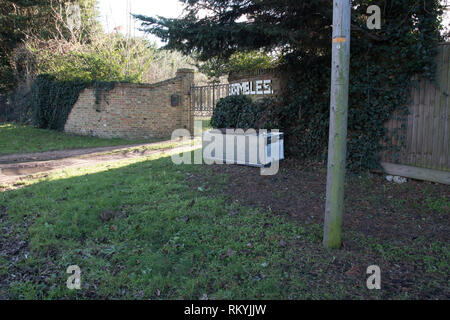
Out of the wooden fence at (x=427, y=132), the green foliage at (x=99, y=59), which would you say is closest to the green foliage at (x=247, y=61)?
the wooden fence at (x=427, y=132)

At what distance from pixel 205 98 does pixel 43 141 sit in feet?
21.3

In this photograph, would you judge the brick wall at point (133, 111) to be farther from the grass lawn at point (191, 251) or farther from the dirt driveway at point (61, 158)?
the grass lawn at point (191, 251)

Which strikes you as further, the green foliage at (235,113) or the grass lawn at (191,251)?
the green foliage at (235,113)

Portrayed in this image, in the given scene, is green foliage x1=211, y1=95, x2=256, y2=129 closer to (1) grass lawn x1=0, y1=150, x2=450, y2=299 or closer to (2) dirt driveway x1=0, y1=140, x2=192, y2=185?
(2) dirt driveway x1=0, y1=140, x2=192, y2=185

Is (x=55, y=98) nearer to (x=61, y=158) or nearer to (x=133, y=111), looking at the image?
(x=133, y=111)

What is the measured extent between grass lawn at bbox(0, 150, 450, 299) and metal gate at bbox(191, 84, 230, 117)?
22.5ft

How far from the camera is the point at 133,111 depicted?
13.6 meters

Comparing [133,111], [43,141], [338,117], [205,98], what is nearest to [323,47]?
[338,117]

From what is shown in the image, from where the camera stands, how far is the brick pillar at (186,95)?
14.6m

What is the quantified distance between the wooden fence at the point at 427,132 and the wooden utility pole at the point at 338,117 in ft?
9.65

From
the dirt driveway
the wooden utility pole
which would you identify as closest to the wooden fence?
the wooden utility pole

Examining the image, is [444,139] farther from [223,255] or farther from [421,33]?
[223,255]

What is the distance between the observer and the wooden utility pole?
338cm

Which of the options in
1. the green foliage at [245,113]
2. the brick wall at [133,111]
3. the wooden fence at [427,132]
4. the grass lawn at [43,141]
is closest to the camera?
the wooden fence at [427,132]
